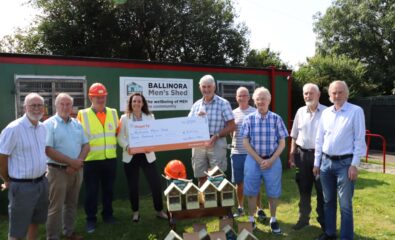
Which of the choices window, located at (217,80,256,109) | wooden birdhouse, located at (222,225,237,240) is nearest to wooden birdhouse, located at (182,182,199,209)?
wooden birdhouse, located at (222,225,237,240)

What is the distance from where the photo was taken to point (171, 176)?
472 centimetres

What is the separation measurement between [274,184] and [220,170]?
68 centimetres

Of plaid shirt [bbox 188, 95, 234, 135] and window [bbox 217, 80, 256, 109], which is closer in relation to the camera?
plaid shirt [bbox 188, 95, 234, 135]

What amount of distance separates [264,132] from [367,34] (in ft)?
81.3

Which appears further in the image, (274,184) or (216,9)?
(216,9)

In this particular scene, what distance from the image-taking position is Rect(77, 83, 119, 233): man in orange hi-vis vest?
4836 mm

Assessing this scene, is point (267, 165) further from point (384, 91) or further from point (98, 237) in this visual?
point (384, 91)

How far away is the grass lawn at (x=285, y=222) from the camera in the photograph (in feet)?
16.0

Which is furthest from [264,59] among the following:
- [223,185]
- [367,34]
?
[223,185]

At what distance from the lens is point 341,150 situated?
4.09 meters

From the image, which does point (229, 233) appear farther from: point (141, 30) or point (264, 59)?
point (141, 30)

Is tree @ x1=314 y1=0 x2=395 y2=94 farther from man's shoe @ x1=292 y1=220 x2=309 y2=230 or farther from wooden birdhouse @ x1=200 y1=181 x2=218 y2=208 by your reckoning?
wooden birdhouse @ x1=200 y1=181 x2=218 y2=208

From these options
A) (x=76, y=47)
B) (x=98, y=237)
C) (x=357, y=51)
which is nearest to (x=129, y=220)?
(x=98, y=237)

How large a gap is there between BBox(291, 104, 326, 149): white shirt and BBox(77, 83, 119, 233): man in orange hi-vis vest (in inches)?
93.1
